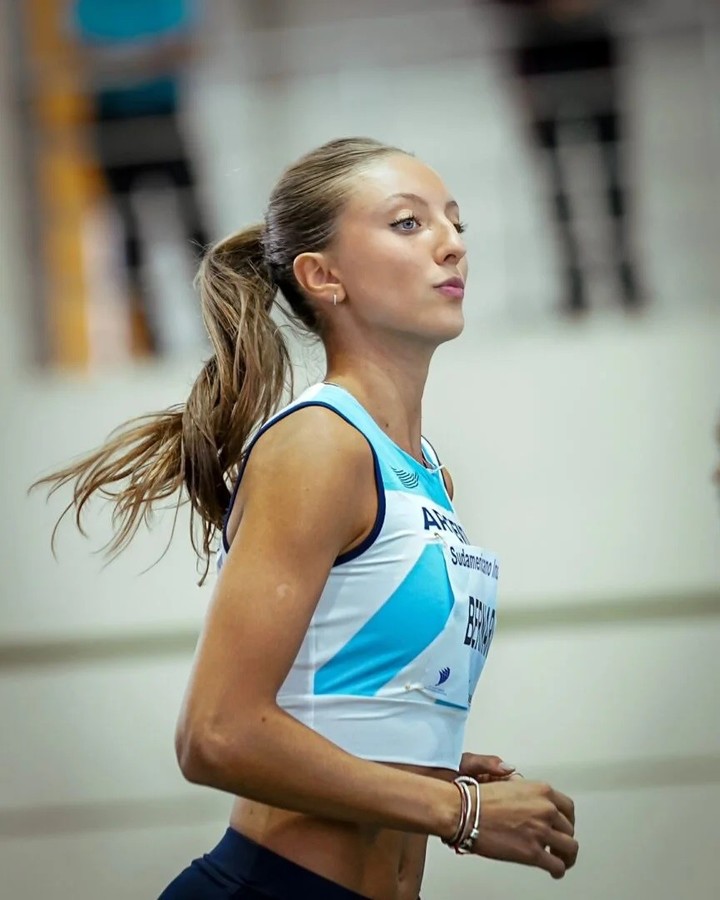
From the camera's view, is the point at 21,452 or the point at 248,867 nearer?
the point at 248,867

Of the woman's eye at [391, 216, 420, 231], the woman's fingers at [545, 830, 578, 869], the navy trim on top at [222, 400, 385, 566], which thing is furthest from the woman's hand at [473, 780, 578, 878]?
the woman's eye at [391, 216, 420, 231]

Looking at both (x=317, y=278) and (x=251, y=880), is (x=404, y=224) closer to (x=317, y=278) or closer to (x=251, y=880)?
(x=317, y=278)

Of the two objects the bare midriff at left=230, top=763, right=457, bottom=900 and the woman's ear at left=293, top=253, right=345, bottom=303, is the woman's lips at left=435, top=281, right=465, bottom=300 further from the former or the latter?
the bare midriff at left=230, top=763, right=457, bottom=900

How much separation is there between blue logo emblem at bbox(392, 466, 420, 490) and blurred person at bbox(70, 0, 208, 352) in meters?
2.16

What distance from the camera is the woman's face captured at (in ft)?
4.50

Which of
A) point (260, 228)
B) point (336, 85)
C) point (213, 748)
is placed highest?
point (336, 85)

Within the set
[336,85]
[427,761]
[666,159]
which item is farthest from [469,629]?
[336,85]

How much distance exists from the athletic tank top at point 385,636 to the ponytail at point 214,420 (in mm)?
167

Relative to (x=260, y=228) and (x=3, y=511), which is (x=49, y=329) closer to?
(x=3, y=511)

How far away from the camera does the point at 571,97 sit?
131 inches

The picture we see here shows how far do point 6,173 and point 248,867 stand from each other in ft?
8.02

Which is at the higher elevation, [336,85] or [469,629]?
[336,85]

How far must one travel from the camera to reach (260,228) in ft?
5.19

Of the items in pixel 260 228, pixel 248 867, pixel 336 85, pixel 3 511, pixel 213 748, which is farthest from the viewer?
pixel 336 85
